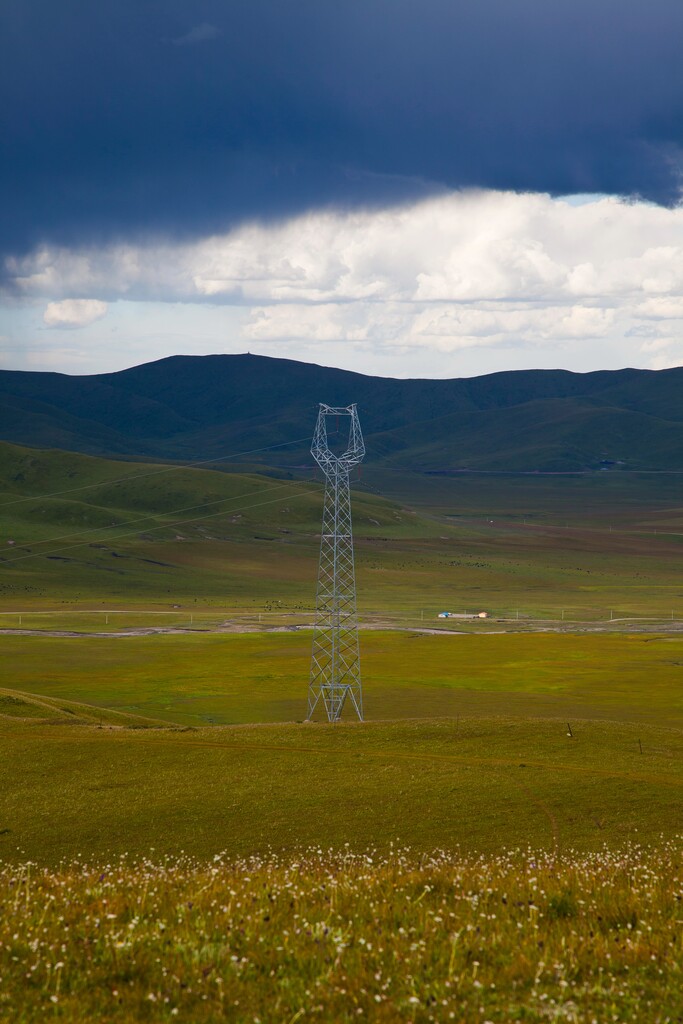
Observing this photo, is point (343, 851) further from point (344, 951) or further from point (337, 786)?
point (344, 951)

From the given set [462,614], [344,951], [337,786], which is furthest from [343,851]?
[462,614]

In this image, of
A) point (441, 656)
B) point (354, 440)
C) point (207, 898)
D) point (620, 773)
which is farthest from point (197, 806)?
point (441, 656)

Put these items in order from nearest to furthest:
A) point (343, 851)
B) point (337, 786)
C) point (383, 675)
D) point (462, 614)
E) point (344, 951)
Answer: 1. point (344, 951)
2. point (343, 851)
3. point (337, 786)
4. point (383, 675)
5. point (462, 614)

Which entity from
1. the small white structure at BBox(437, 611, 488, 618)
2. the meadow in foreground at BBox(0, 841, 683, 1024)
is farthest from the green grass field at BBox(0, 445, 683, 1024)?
the small white structure at BBox(437, 611, 488, 618)

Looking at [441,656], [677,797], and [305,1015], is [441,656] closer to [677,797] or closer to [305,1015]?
[677,797]

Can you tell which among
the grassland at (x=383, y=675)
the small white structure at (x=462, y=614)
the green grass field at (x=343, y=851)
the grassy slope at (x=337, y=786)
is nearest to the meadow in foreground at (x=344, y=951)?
the green grass field at (x=343, y=851)

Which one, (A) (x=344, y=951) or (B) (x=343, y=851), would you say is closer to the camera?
(A) (x=344, y=951)

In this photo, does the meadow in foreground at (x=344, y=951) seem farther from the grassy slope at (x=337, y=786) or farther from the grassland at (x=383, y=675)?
the grassland at (x=383, y=675)

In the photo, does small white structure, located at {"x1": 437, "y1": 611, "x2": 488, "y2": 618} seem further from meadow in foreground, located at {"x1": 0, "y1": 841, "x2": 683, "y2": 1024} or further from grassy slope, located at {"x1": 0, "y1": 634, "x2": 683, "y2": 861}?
meadow in foreground, located at {"x1": 0, "y1": 841, "x2": 683, "y2": 1024}
